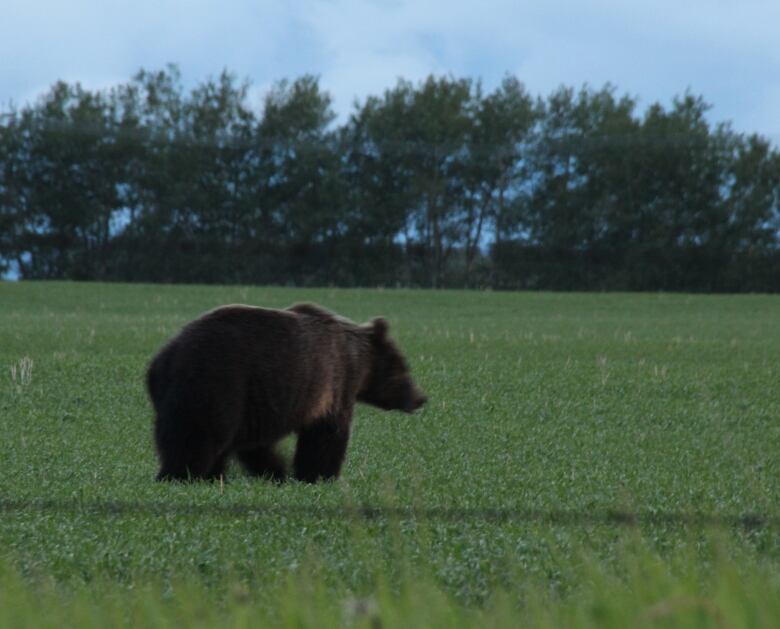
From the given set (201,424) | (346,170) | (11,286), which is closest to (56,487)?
(201,424)

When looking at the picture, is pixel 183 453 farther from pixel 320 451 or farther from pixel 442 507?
pixel 442 507

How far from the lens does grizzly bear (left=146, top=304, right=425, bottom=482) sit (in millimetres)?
5852

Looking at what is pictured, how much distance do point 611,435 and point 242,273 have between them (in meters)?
30.0

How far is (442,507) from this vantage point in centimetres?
532

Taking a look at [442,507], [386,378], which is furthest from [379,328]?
[442,507]

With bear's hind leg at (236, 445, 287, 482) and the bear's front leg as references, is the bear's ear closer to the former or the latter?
the bear's front leg

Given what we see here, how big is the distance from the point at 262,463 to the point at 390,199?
33603mm

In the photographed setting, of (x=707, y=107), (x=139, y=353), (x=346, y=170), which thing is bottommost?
(x=139, y=353)

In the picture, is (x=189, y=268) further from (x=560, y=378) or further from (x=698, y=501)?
(x=698, y=501)

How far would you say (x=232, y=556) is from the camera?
412 centimetres

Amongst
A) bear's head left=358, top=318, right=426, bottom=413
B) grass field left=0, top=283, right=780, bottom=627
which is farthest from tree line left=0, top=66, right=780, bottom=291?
bear's head left=358, top=318, right=426, bottom=413

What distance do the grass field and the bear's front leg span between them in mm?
151

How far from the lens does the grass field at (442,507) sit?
2.38 metres

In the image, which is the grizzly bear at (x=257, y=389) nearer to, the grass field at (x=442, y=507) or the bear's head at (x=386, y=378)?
the bear's head at (x=386, y=378)
